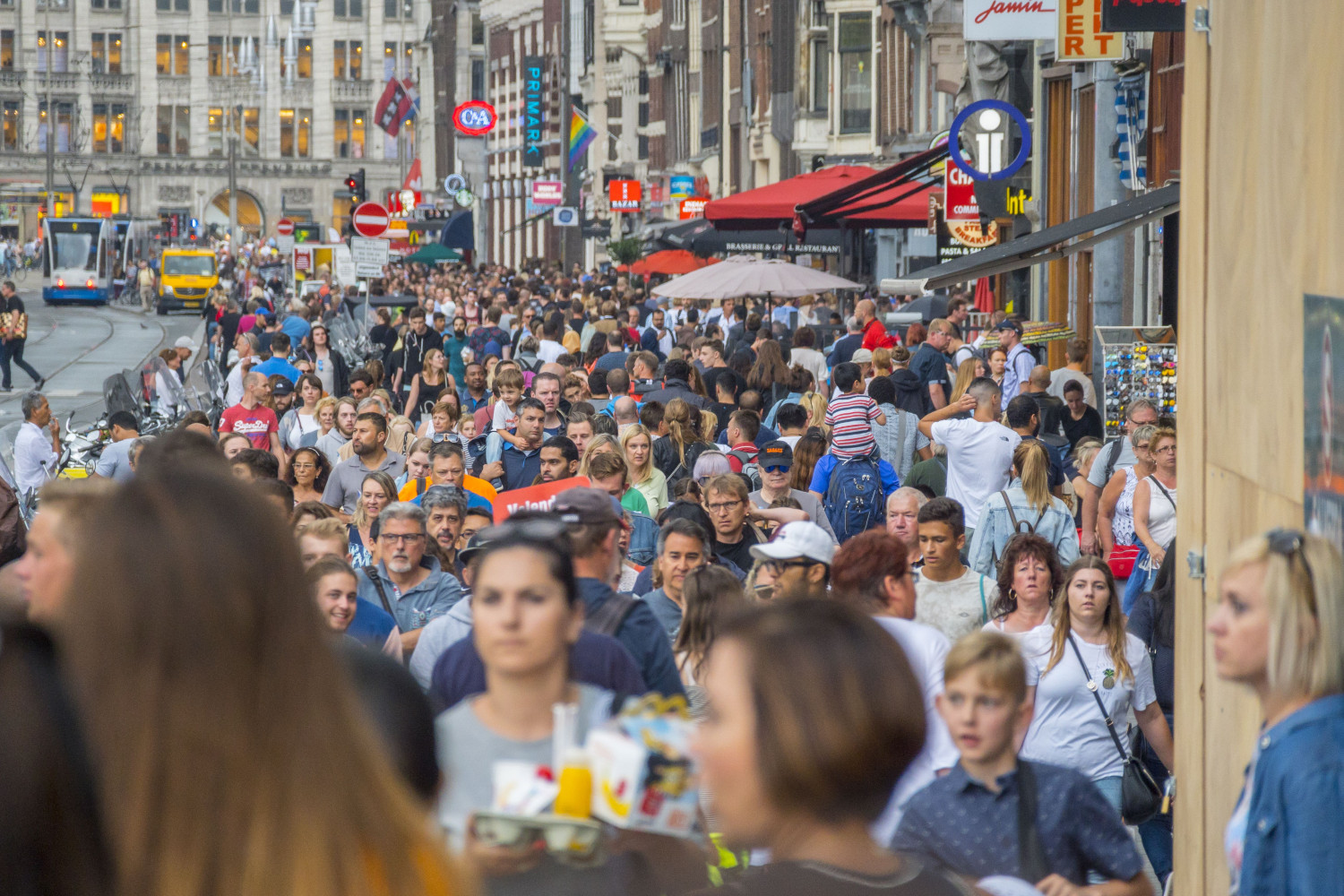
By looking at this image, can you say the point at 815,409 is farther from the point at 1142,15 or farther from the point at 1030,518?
the point at 1030,518

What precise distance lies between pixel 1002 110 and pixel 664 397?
27.5 feet

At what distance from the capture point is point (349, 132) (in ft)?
406

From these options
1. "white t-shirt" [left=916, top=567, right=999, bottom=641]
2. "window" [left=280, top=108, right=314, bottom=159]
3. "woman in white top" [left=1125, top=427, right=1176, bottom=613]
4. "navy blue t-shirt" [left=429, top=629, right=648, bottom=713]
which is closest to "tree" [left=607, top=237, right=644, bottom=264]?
"woman in white top" [left=1125, top=427, right=1176, bottom=613]

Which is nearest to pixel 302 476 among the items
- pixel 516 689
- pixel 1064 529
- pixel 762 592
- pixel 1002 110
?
pixel 1064 529

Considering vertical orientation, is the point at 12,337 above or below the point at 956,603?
above

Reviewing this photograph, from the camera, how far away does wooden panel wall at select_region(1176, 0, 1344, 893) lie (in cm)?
454

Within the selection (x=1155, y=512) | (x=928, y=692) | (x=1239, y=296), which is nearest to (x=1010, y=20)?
(x=1155, y=512)

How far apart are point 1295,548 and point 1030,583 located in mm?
3492

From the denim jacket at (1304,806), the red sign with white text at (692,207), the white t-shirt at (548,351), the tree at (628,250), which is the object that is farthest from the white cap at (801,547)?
the tree at (628,250)

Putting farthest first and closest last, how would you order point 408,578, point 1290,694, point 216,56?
1. point 216,56
2. point 408,578
3. point 1290,694

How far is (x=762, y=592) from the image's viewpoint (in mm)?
6637

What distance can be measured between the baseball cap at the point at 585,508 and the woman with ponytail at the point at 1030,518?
4403mm

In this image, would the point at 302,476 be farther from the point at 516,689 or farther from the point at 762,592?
the point at 516,689

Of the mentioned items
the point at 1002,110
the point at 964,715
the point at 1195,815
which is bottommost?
the point at 1195,815
